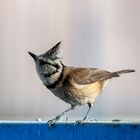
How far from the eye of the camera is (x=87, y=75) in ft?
18.3

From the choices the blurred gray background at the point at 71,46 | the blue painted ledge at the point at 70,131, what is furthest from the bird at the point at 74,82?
A: the blurred gray background at the point at 71,46

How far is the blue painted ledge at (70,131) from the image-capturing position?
4219 mm

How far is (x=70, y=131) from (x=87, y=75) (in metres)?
1.33

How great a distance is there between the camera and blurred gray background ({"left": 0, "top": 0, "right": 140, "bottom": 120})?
768cm

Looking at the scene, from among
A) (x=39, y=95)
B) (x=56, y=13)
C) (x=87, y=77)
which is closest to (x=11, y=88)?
(x=39, y=95)

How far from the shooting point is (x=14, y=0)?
8.56m

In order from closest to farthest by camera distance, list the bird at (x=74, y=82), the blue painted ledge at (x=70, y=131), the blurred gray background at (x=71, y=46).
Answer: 1. the blue painted ledge at (x=70, y=131)
2. the bird at (x=74, y=82)
3. the blurred gray background at (x=71, y=46)

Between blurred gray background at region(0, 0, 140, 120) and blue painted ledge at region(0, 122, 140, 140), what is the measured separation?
3063 mm

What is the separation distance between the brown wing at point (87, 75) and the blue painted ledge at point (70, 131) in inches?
45.5

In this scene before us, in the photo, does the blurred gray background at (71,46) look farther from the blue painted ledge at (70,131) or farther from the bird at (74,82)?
the blue painted ledge at (70,131)

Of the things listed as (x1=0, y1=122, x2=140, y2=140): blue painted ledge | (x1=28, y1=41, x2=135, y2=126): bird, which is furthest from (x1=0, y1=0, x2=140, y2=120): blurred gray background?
(x1=0, y1=122, x2=140, y2=140): blue painted ledge

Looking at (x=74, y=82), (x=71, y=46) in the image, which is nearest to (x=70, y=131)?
(x=74, y=82)

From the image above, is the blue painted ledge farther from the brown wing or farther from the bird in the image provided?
the brown wing

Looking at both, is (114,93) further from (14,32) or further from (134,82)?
(14,32)
